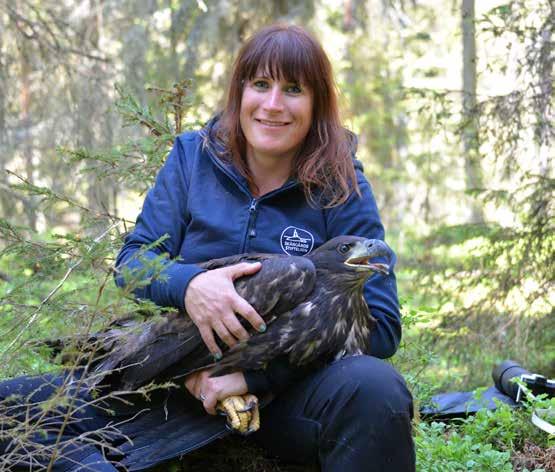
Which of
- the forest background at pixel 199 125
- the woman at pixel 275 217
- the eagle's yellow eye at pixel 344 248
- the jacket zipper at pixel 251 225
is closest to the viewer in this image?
the woman at pixel 275 217

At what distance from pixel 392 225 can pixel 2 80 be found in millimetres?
10105

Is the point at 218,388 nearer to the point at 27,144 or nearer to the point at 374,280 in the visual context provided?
the point at 374,280

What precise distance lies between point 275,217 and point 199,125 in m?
1.69

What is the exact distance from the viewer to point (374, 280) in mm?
3541

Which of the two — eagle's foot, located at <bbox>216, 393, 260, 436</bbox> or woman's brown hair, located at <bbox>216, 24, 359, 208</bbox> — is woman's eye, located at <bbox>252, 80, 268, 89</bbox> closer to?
woman's brown hair, located at <bbox>216, 24, 359, 208</bbox>

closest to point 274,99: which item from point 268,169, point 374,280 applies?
point 268,169

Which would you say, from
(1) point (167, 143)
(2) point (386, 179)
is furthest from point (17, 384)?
(2) point (386, 179)

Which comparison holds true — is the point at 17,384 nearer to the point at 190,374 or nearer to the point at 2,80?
the point at 190,374

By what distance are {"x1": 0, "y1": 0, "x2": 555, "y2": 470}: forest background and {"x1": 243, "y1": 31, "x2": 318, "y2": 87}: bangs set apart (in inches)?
14.5

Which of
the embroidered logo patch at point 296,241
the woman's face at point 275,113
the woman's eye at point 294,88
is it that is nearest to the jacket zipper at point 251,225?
the embroidered logo patch at point 296,241

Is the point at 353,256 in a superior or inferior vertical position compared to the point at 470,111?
inferior

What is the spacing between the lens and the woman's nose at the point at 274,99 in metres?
3.69

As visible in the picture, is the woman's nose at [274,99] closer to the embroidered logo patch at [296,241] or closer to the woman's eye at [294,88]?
the woman's eye at [294,88]

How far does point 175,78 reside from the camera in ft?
33.3
